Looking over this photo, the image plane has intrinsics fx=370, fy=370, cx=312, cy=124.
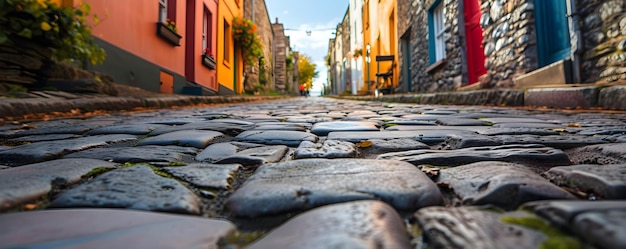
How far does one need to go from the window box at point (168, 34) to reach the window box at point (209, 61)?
189 centimetres

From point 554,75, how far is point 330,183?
473cm

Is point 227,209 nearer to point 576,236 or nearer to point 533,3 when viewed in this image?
point 576,236

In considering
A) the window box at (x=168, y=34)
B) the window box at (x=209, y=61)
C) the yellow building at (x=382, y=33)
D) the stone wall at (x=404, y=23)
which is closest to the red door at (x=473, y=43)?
the stone wall at (x=404, y=23)

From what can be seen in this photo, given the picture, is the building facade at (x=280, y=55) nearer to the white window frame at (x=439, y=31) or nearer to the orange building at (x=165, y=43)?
the orange building at (x=165, y=43)

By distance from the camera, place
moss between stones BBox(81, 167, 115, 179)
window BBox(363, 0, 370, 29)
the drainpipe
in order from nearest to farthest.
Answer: moss between stones BBox(81, 167, 115, 179), the drainpipe, window BBox(363, 0, 370, 29)

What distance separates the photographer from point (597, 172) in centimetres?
89

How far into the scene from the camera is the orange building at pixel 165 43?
525 cm

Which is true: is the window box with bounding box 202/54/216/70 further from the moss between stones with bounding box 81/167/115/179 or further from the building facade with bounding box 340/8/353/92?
the building facade with bounding box 340/8/353/92

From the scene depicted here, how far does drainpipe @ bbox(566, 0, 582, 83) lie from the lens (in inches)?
161

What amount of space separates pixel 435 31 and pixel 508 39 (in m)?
3.59

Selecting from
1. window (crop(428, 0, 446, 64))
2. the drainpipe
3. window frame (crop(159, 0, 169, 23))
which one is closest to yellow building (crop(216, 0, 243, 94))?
window frame (crop(159, 0, 169, 23))

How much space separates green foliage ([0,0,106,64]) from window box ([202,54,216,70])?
17.2 ft

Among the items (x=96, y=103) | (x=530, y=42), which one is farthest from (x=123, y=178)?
(x=530, y=42)

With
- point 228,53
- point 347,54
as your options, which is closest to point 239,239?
point 228,53
